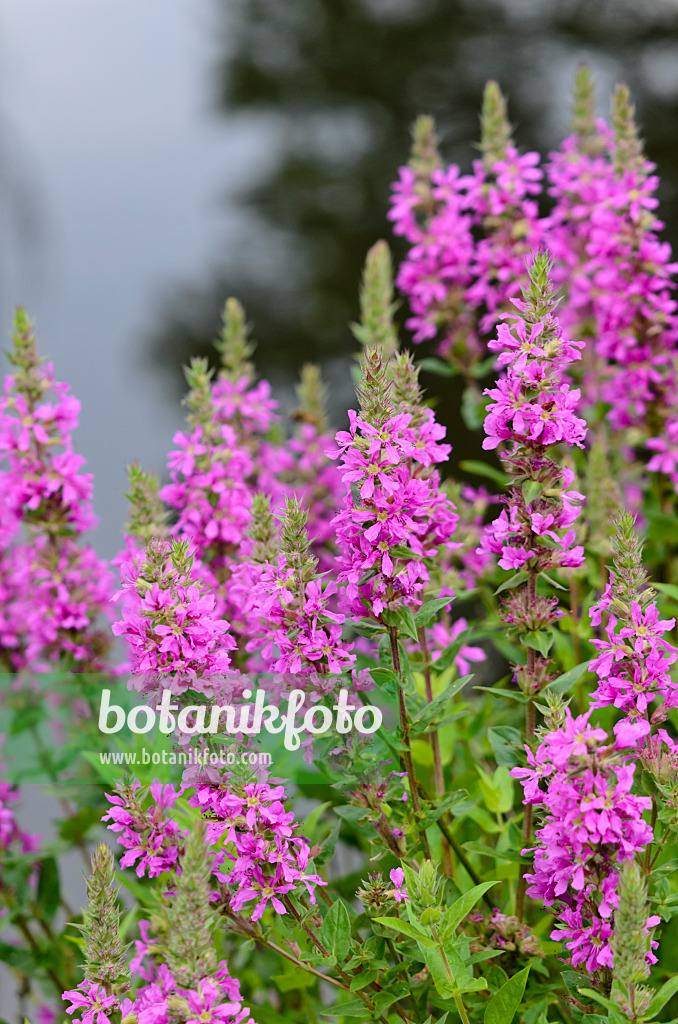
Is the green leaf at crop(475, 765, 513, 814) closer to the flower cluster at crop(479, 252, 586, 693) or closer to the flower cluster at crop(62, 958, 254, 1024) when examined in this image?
the flower cluster at crop(479, 252, 586, 693)

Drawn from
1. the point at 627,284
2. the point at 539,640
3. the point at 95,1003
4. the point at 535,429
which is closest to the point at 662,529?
the point at 627,284

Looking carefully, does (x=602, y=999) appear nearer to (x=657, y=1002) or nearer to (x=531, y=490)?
(x=657, y=1002)

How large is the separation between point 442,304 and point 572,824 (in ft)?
4.56

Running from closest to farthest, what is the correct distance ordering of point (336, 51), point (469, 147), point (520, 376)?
point (520, 376) < point (469, 147) < point (336, 51)

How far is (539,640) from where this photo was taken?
1.27 meters

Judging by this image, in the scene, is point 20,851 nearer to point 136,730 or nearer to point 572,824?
point 136,730

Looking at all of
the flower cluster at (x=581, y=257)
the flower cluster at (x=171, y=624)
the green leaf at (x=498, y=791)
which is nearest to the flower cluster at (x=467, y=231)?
the flower cluster at (x=581, y=257)

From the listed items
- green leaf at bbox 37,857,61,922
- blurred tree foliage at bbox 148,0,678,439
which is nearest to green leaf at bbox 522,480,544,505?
green leaf at bbox 37,857,61,922

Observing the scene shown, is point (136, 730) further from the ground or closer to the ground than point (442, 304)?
closer to the ground

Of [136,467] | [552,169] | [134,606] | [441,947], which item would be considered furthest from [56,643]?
[552,169]

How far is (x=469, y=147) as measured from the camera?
3797 millimetres

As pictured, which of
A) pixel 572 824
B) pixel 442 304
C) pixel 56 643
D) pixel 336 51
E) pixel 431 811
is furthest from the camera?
pixel 336 51

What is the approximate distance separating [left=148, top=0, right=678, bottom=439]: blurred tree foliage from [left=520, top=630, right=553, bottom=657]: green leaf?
8.82ft

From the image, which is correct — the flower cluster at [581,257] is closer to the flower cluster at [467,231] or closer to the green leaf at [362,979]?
the flower cluster at [467,231]
